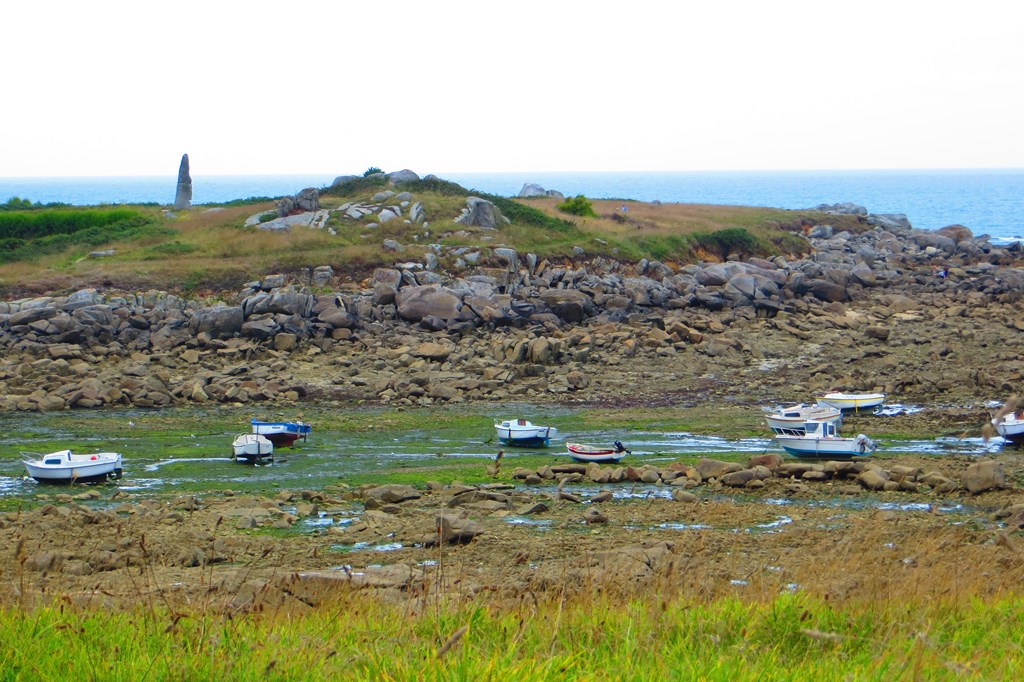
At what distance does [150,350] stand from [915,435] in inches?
886

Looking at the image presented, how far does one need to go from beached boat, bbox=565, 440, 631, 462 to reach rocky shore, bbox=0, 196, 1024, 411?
6.72 metres

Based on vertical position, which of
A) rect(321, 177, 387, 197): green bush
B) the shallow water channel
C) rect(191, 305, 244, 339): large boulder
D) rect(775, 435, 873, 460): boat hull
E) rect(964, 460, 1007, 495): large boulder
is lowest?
the shallow water channel

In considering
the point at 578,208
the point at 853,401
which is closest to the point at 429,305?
the point at 853,401

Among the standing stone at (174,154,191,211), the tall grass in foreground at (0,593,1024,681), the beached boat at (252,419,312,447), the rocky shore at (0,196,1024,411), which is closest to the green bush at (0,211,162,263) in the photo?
the standing stone at (174,154,191,211)

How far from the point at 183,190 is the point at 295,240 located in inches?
638

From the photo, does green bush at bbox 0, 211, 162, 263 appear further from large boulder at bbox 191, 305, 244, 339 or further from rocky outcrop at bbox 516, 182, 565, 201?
rocky outcrop at bbox 516, 182, 565, 201

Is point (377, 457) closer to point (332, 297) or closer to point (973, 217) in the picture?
point (332, 297)

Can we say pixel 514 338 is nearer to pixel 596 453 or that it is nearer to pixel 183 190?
pixel 596 453

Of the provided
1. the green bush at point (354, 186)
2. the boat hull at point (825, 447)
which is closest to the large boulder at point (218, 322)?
the boat hull at point (825, 447)

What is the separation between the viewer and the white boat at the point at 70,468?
19.0m

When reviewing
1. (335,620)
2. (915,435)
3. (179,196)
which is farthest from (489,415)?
(179,196)

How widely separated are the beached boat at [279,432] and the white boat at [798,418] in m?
→ 10.6

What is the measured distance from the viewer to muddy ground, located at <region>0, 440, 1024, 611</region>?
8.11 metres

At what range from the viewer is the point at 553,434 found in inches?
929
